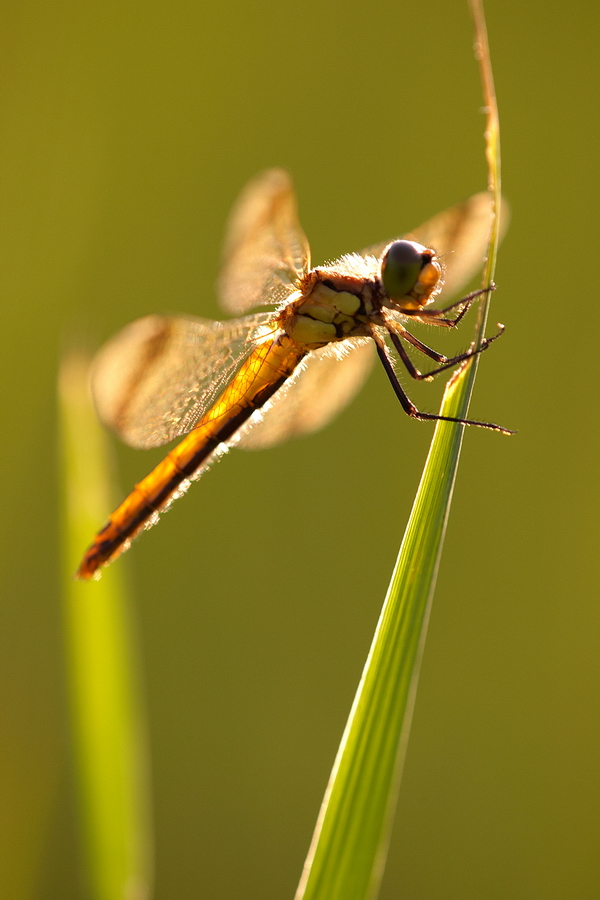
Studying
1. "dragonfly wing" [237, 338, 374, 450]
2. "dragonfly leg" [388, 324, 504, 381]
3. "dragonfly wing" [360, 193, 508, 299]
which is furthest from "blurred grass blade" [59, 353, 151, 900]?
"dragonfly wing" [360, 193, 508, 299]

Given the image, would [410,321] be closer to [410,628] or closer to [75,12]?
[410,628]

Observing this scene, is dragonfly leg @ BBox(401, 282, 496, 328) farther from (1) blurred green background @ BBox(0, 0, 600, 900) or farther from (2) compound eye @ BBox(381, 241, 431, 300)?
(1) blurred green background @ BBox(0, 0, 600, 900)

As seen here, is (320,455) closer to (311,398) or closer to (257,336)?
(311,398)

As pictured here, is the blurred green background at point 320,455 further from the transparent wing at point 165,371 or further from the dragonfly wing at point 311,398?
the transparent wing at point 165,371

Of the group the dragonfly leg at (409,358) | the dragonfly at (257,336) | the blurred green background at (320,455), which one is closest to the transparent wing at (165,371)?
the dragonfly at (257,336)

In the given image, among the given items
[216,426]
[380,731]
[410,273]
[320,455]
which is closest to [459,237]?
[410,273]

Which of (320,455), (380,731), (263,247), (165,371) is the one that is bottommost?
→ (380,731)

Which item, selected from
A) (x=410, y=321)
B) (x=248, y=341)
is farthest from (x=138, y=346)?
(x=410, y=321)
